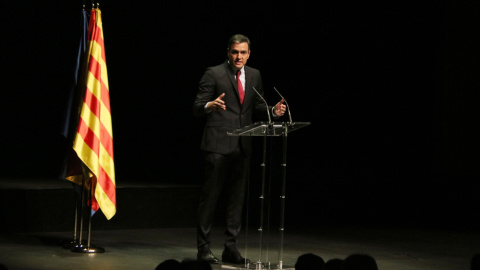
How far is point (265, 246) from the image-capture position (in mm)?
6285

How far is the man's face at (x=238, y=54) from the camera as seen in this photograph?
211 inches

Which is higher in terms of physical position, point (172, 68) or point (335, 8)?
point (335, 8)

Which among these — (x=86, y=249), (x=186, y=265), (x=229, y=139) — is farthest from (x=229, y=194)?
(x=186, y=265)

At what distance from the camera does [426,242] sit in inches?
271

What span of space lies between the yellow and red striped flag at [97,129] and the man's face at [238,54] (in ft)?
3.61

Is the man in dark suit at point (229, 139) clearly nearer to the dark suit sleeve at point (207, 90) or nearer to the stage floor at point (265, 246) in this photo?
the dark suit sleeve at point (207, 90)

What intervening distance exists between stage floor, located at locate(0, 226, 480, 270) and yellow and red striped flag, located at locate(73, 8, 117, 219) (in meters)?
0.42

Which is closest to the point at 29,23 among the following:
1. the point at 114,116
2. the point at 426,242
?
the point at 114,116

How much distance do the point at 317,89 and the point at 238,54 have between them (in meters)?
3.69

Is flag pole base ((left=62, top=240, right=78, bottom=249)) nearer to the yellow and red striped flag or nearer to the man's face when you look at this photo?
the yellow and red striped flag

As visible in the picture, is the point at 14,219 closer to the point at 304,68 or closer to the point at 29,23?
the point at 29,23

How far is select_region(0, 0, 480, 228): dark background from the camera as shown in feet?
27.8

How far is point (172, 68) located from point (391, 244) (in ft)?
10.3

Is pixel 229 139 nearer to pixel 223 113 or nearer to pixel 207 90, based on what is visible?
pixel 223 113
